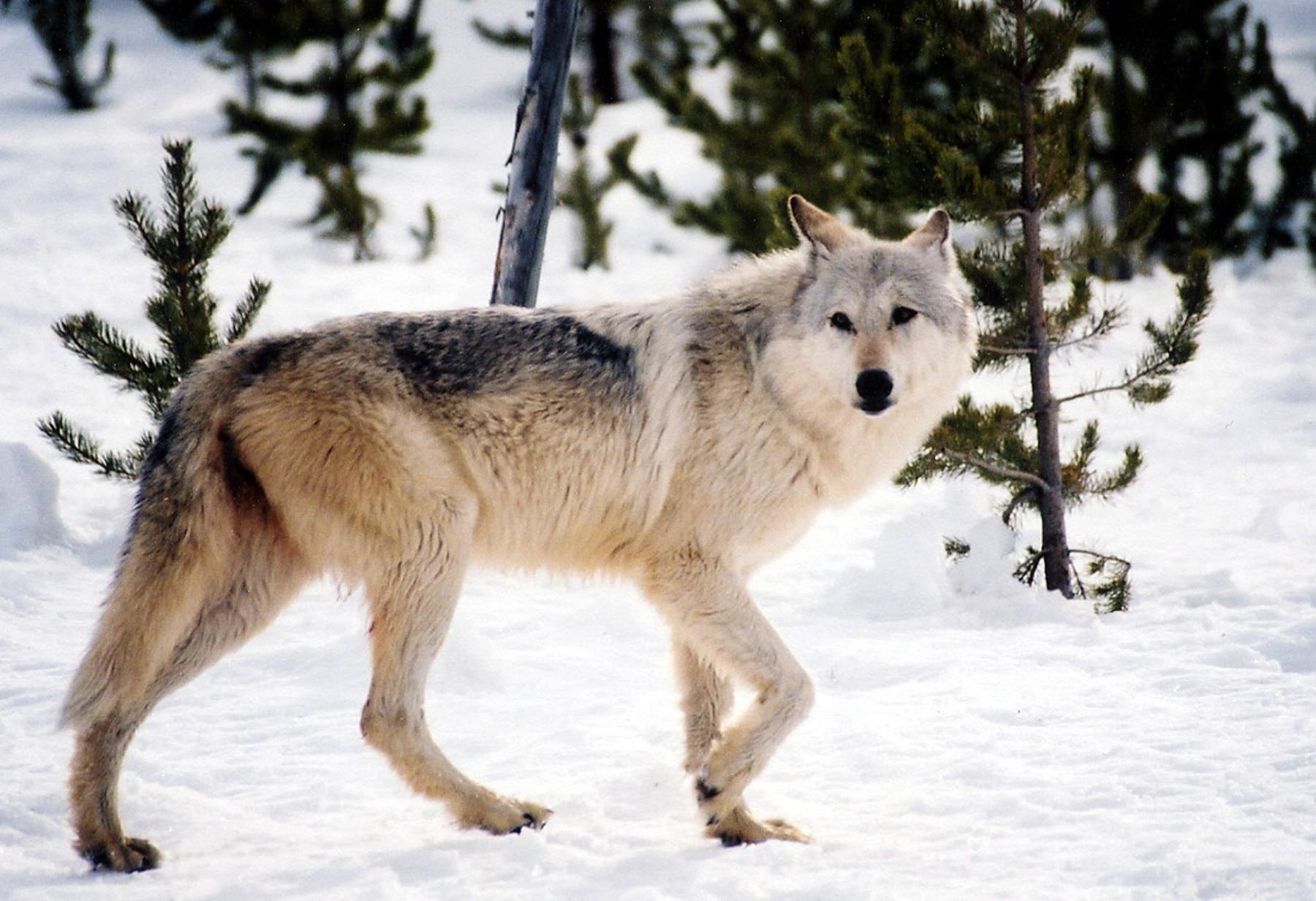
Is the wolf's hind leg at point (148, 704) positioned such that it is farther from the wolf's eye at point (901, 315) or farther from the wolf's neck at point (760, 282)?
the wolf's eye at point (901, 315)

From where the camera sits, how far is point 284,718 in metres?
5.09

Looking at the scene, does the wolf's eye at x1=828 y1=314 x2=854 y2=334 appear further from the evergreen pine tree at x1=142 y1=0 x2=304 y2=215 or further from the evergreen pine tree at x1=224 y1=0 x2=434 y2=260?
the evergreen pine tree at x1=142 y1=0 x2=304 y2=215

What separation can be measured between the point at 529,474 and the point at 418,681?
832mm

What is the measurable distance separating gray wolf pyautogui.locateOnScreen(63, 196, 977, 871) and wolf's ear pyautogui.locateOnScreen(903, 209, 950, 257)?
0.02 m

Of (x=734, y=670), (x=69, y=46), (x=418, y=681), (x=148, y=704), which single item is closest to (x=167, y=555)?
(x=148, y=704)

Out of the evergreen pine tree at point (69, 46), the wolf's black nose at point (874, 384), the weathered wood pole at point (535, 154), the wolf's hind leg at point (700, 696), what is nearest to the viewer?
the wolf's black nose at point (874, 384)

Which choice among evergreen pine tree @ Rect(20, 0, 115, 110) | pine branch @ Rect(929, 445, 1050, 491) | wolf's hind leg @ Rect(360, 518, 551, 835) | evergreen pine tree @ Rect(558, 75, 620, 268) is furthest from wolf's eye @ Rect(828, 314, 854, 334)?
evergreen pine tree @ Rect(20, 0, 115, 110)

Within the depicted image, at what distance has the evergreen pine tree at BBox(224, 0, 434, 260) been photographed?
15414 mm

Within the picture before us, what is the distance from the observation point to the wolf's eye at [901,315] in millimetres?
4297

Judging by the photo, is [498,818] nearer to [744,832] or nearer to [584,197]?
[744,832]

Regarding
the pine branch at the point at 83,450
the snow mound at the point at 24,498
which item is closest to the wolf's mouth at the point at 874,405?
the pine branch at the point at 83,450

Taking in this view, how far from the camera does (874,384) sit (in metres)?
4.10

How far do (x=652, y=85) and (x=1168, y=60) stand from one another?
6.50 m

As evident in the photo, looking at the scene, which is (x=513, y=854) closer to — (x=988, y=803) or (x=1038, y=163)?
(x=988, y=803)
